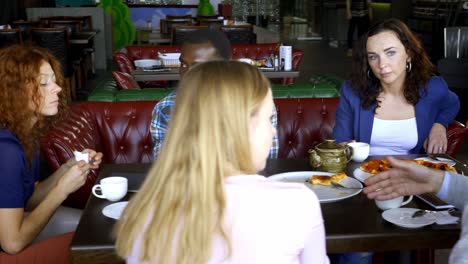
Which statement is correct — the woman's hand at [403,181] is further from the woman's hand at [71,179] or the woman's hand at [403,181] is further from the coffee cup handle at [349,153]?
the woman's hand at [71,179]

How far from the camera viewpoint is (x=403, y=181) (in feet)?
6.01

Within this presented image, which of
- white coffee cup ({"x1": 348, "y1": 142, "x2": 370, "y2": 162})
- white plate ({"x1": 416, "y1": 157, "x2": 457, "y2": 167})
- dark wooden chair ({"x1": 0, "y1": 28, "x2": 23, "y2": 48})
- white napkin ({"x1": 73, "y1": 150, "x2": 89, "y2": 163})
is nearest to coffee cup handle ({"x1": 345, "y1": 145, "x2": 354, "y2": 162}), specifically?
white coffee cup ({"x1": 348, "y1": 142, "x2": 370, "y2": 162})

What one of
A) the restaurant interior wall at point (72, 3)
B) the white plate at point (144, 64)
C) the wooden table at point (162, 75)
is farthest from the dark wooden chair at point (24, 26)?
the restaurant interior wall at point (72, 3)

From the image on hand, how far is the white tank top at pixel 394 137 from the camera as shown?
267 cm

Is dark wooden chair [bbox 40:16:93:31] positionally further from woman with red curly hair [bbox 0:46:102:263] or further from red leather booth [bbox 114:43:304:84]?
woman with red curly hair [bbox 0:46:102:263]

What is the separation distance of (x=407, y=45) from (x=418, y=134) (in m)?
0.40

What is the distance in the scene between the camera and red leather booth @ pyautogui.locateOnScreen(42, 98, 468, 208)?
10.1 ft

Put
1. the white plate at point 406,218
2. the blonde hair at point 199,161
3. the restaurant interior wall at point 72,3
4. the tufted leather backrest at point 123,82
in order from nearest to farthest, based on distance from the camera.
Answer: the blonde hair at point 199,161, the white plate at point 406,218, the tufted leather backrest at point 123,82, the restaurant interior wall at point 72,3

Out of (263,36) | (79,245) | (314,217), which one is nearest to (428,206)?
(314,217)

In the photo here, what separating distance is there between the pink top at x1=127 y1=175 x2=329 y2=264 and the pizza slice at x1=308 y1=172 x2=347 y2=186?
872 millimetres

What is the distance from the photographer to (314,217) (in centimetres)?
118

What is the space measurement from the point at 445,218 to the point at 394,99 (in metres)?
1.06

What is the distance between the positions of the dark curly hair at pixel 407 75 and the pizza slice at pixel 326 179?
28.5 inches

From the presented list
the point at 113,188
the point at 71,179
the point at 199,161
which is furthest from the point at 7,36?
the point at 199,161
